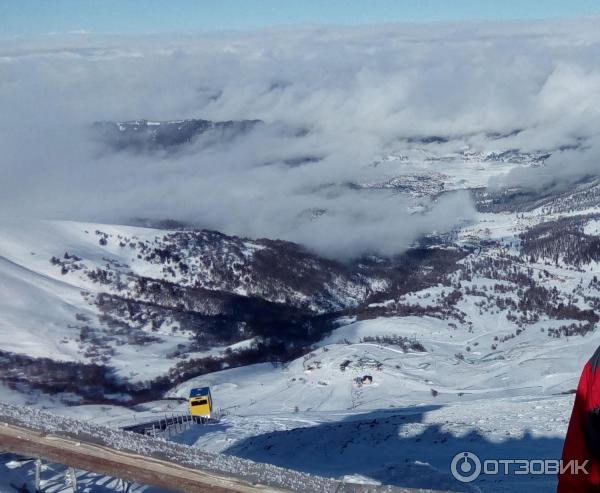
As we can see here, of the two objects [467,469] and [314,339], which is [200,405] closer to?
[467,469]

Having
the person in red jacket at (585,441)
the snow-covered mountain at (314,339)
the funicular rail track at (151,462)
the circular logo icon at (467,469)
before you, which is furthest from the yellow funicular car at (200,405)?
the person in red jacket at (585,441)

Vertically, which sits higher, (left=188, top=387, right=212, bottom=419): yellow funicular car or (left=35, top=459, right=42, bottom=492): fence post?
(left=35, top=459, right=42, bottom=492): fence post

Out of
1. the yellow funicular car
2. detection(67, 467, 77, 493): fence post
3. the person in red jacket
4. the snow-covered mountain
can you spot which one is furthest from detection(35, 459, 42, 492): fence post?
the yellow funicular car

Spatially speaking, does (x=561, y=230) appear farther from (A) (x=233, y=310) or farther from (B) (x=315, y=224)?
(A) (x=233, y=310)

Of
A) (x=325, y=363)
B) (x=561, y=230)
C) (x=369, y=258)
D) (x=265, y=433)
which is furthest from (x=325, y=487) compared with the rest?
(x=561, y=230)

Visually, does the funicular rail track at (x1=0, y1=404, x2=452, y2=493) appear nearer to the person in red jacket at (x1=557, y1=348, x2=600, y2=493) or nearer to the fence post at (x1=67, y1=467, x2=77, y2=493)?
the fence post at (x1=67, y1=467, x2=77, y2=493)
